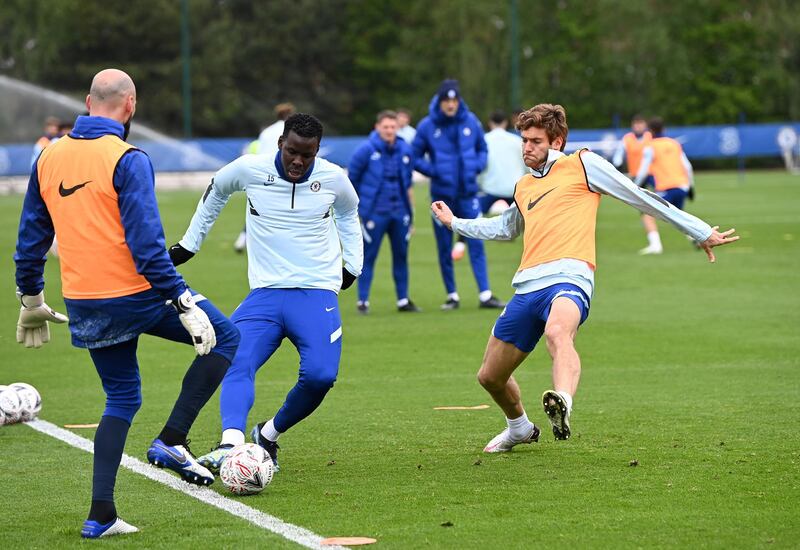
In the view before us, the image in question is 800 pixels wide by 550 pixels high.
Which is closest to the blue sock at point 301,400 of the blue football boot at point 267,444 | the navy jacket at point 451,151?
the blue football boot at point 267,444

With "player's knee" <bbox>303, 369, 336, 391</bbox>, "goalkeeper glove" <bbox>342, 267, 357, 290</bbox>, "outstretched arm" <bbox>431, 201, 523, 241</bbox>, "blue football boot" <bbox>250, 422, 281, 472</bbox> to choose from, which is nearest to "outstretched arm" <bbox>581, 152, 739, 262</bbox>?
"outstretched arm" <bbox>431, 201, 523, 241</bbox>

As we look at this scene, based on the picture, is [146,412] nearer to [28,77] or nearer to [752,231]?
[752,231]

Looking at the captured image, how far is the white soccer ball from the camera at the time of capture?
363 inches

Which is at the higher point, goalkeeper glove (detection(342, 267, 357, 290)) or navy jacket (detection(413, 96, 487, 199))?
navy jacket (detection(413, 96, 487, 199))

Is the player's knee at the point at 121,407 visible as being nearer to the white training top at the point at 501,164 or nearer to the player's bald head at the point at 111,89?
the player's bald head at the point at 111,89

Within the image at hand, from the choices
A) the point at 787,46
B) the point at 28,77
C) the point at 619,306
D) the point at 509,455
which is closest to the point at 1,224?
the point at 619,306

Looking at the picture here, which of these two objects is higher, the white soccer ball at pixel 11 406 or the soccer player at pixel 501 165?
the soccer player at pixel 501 165

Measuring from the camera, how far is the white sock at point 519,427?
813 cm

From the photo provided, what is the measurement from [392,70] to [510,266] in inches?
2081

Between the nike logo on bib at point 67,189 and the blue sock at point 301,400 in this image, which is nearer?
the nike logo on bib at point 67,189

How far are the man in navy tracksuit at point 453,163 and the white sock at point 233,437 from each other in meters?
8.72

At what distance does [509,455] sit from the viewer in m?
8.12

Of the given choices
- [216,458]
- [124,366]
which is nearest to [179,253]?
[216,458]

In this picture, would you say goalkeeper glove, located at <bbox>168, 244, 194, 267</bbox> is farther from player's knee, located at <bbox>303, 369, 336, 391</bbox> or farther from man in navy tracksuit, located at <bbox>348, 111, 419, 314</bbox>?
man in navy tracksuit, located at <bbox>348, 111, 419, 314</bbox>
